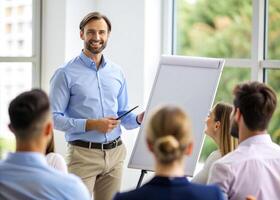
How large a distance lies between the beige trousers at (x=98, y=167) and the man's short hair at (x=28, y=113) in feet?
5.62

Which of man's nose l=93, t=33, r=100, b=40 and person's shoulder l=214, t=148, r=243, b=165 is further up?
man's nose l=93, t=33, r=100, b=40

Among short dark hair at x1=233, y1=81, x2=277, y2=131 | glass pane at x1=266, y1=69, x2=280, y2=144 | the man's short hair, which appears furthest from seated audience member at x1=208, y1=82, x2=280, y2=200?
glass pane at x1=266, y1=69, x2=280, y2=144

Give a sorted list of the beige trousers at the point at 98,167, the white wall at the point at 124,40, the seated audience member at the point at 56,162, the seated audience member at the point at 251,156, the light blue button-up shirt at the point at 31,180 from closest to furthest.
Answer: the light blue button-up shirt at the point at 31,180, the seated audience member at the point at 251,156, the seated audience member at the point at 56,162, the beige trousers at the point at 98,167, the white wall at the point at 124,40

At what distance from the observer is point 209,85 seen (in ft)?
12.5

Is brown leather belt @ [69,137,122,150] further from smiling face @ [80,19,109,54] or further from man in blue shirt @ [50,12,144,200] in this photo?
smiling face @ [80,19,109,54]

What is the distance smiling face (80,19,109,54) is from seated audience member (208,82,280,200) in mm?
1553

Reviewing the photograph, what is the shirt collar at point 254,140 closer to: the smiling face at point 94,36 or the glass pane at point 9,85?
the smiling face at point 94,36

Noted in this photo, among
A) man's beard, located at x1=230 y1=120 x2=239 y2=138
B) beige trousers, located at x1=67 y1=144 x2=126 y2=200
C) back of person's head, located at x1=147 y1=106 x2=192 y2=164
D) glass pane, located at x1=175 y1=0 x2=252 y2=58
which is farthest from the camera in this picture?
glass pane, located at x1=175 y1=0 x2=252 y2=58

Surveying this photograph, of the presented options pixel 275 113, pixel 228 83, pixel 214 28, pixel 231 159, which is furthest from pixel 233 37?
pixel 231 159

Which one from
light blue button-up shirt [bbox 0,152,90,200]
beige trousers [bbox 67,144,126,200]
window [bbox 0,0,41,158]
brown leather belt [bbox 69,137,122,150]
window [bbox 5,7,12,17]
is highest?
window [bbox 5,7,12,17]

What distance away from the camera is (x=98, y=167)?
4043 millimetres

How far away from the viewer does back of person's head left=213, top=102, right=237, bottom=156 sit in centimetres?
327

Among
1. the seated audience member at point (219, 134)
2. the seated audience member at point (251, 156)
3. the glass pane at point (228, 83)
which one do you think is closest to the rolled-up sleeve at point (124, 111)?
the glass pane at point (228, 83)

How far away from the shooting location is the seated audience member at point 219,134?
324 cm
